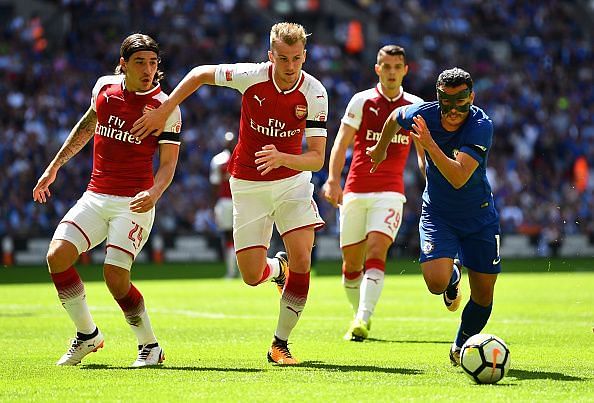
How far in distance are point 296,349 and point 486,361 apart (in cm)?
280

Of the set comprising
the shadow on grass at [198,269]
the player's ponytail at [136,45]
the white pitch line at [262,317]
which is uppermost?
the player's ponytail at [136,45]

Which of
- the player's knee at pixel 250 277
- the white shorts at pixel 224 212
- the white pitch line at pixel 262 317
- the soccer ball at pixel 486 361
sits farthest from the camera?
the white shorts at pixel 224 212

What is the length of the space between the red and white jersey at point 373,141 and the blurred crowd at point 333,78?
1649 centimetres

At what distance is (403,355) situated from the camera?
10375mm

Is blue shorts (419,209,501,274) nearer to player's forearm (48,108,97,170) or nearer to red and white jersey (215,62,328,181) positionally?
red and white jersey (215,62,328,181)

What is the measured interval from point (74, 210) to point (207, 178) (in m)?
21.9

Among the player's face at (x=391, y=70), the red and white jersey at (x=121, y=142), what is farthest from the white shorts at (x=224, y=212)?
the red and white jersey at (x=121, y=142)

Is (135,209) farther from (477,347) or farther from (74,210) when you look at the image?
(477,347)

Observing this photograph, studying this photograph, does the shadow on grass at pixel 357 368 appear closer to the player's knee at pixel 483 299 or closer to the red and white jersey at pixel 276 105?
the player's knee at pixel 483 299

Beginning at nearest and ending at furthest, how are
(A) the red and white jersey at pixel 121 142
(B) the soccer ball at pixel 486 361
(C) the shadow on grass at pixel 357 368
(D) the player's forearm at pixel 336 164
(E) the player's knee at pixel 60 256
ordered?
(B) the soccer ball at pixel 486 361 → (C) the shadow on grass at pixel 357 368 → (E) the player's knee at pixel 60 256 → (A) the red and white jersey at pixel 121 142 → (D) the player's forearm at pixel 336 164

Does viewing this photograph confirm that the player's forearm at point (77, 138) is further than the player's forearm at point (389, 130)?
Yes

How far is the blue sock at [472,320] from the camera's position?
9.55 m

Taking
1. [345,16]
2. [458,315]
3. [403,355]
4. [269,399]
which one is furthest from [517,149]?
[269,399]

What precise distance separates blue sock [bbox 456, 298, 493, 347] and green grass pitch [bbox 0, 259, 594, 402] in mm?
Answer: 287
